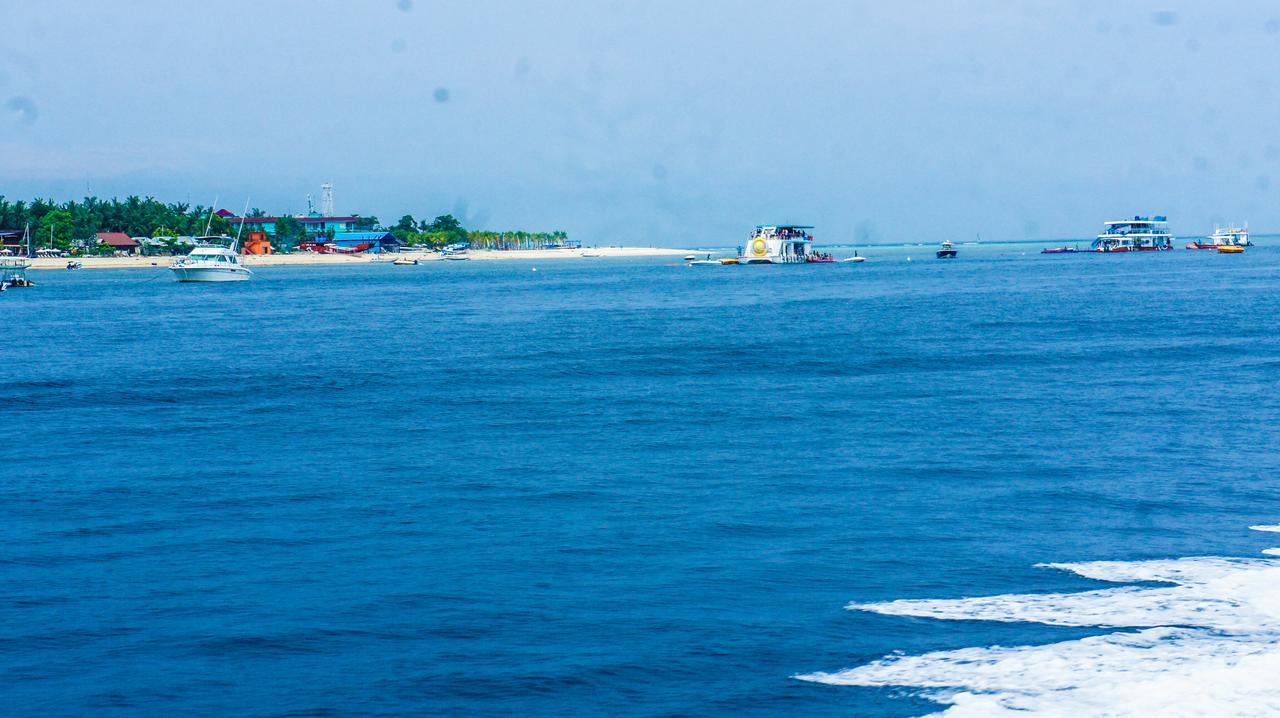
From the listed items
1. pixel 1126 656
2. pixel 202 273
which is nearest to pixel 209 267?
pixel 202 273

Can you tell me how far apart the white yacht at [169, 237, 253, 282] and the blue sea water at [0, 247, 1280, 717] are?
105181 mm

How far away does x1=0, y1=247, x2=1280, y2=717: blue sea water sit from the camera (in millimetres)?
14141

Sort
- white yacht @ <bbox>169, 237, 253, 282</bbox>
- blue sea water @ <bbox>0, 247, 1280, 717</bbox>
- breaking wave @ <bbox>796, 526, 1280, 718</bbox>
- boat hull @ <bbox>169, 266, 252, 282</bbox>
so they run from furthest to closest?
Answer: white yacht @ <bbox>169, 237, 253, 282</bbox> → boat hull @ <bbox>169, 266, 252, 282</bbox> → blue sea water @ <bbox>0, 247, 1280, 717</bbox> → breaking wave @ <bbox>796, 526, 1280, 718</bbox>

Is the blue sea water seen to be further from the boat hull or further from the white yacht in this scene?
the white yacht

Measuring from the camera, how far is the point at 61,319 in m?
82.2

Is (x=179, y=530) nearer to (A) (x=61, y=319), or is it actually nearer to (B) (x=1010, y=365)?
(B) (x=1010, y=365)

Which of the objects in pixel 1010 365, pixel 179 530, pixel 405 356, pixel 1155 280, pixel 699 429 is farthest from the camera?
pixel 1155 280

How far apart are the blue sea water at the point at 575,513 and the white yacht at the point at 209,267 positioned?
10518cm

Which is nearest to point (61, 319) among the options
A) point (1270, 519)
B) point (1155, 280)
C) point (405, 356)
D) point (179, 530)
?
point (405, 356)

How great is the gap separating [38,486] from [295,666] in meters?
13.5

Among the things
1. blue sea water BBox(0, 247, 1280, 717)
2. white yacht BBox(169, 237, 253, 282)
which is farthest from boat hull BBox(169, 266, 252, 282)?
blue sea water BBox(0, 247, 1280, 717)

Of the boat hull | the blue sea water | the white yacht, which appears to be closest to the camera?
the blue sea water

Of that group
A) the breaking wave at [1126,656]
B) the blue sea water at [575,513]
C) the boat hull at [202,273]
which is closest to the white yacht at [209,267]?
the boat hull at [202,273]

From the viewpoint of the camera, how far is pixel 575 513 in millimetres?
21781
